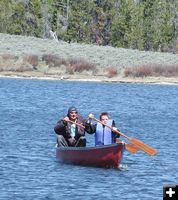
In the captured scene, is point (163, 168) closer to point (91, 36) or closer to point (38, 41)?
point (38, 41)

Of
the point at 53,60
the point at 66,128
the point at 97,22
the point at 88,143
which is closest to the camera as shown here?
the point at 66,128

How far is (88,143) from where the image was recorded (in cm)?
3716

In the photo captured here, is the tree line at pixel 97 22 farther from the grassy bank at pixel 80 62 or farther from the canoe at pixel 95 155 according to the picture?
the canoe at pixel 95 155

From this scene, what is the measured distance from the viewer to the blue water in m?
25.1

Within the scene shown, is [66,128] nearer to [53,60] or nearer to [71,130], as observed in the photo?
[71,130]

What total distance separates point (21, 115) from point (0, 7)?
6304cm

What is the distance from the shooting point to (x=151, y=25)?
112250mm

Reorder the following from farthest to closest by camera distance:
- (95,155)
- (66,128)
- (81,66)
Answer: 1. (81,66)
2. (66,128)
3. (95,155)

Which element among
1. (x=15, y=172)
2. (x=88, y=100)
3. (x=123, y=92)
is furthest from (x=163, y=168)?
(x=123, y=92)

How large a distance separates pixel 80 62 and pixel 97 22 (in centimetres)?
2870

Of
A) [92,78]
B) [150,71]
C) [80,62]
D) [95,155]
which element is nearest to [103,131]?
[95,155]

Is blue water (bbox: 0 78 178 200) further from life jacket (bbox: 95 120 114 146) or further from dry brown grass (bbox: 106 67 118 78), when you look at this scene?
dry brown grass (bbox: 106 67 118 78)

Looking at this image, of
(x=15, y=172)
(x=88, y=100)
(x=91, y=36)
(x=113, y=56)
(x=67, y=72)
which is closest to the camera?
(x=15, y=172)

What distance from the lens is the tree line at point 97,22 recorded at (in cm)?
11031
